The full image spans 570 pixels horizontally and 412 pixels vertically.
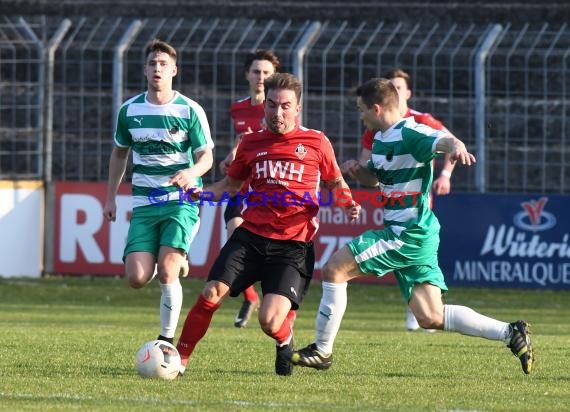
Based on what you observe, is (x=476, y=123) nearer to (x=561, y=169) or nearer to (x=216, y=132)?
(x=561, y=169)

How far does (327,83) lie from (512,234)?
293 centimetres

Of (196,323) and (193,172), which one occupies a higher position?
(193,172)

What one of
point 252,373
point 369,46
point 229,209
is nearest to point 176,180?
point 252,373

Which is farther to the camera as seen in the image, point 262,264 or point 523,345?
point 262,264

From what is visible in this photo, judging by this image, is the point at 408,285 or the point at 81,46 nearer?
the point at 408,285

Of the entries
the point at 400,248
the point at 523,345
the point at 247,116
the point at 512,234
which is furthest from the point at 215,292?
the point at 512,234

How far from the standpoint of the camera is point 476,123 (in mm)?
17000

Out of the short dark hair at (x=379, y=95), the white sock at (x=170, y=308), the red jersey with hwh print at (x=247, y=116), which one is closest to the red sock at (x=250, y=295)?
the red jersey with hwh print at (x=247, y=116)

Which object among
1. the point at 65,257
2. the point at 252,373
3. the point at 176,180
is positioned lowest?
the point at 65,257

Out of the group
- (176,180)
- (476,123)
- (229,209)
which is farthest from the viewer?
(476,123)

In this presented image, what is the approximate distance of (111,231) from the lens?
17.5m

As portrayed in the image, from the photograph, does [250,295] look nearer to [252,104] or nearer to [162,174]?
[252,104]

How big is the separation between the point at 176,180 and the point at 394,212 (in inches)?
53.5

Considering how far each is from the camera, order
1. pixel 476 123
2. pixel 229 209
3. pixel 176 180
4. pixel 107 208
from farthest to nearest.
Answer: pixel 476 123, pixel 229 209, pixel 107 208, pixel 176 180
